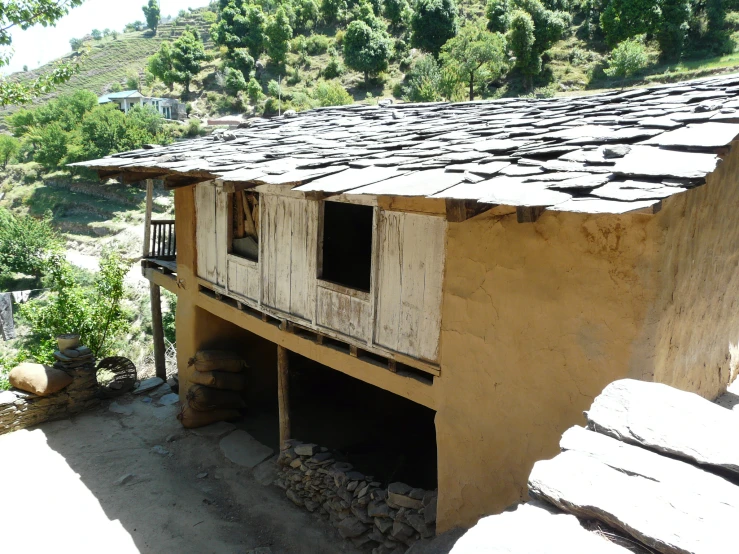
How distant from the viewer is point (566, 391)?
4.05m

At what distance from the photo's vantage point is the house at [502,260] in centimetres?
359

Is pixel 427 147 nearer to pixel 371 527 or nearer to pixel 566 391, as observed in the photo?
pixel 566 391

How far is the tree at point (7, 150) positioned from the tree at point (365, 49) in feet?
102

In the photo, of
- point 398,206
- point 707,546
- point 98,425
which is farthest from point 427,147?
point 98,425

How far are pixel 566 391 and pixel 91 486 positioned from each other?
698 cm

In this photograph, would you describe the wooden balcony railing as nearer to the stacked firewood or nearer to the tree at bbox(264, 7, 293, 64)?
the stacked firewood

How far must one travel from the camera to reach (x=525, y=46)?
119 feet

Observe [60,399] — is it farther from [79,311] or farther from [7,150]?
[7,150]

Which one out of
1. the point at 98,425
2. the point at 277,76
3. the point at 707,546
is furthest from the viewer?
the point at 277,76

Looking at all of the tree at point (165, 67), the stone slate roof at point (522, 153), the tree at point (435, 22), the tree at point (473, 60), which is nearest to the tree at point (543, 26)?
the tree at point (473, 60)

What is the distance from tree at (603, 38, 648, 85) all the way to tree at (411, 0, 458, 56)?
15.5m

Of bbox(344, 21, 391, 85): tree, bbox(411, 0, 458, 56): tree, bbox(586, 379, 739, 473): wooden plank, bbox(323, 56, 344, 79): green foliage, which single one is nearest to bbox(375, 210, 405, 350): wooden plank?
bbox(586, 379, 739, 473): wooden plank

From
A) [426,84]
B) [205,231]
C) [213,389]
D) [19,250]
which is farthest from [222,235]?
[426,84]

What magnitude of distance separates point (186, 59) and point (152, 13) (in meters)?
46.7
